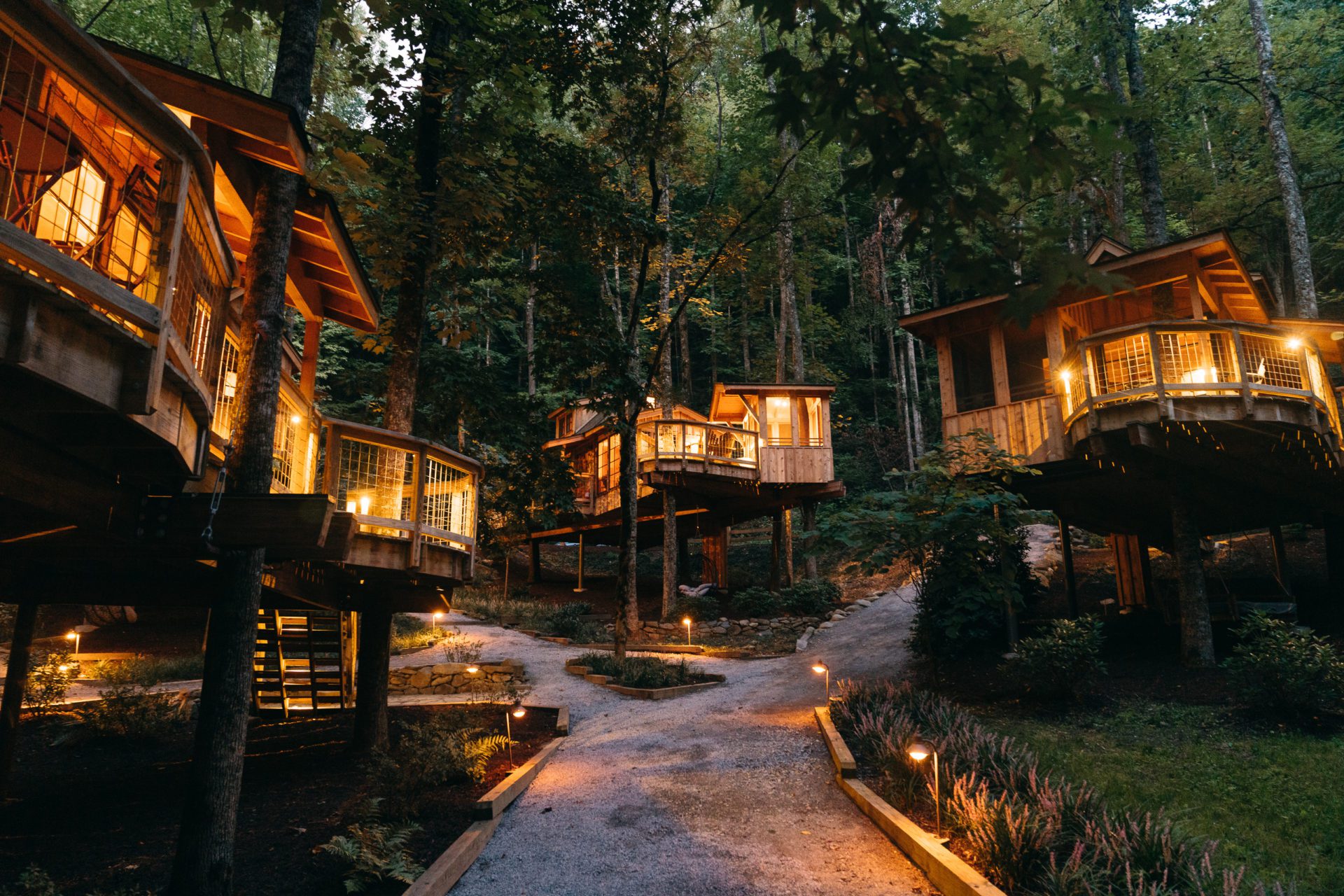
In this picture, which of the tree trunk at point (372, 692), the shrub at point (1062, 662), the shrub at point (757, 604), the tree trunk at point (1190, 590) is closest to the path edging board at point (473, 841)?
the tree trunk at point (372, 692)

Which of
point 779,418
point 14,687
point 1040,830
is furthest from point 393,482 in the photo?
point 779,418

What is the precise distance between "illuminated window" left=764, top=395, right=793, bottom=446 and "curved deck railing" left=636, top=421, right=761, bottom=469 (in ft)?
2.59

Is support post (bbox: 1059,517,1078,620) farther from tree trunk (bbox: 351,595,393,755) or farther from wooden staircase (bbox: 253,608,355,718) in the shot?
wooden staircase (bbox: 253,608,355,718)

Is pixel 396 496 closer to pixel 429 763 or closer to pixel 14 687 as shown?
pixel 429 763

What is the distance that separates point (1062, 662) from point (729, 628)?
10763mm

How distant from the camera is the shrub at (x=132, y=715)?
37.1 feet

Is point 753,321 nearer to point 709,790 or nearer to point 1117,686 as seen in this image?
point 1117,686

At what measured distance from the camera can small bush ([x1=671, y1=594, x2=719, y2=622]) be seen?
21.6 m

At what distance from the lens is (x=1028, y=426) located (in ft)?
51.9

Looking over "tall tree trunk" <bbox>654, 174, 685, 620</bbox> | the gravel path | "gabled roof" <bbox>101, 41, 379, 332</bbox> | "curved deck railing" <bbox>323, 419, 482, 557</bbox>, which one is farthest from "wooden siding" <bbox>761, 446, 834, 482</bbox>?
"gabled roof" <bbox>101, 41, 379, 332</bbox>

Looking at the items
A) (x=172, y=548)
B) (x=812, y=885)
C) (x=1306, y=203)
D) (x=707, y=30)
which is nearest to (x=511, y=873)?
(x=812, y=885)

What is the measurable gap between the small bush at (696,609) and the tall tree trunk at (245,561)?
15.8m

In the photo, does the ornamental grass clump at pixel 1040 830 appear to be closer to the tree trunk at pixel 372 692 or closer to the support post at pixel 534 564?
the tree trunk at pixel 372 692

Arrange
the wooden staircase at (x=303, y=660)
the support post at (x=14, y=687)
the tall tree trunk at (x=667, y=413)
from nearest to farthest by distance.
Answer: the support post at (x=14, y=687) < the wooden staircase at (x=303, y=660) < the tall tree trunk at (x=667, y=413)
